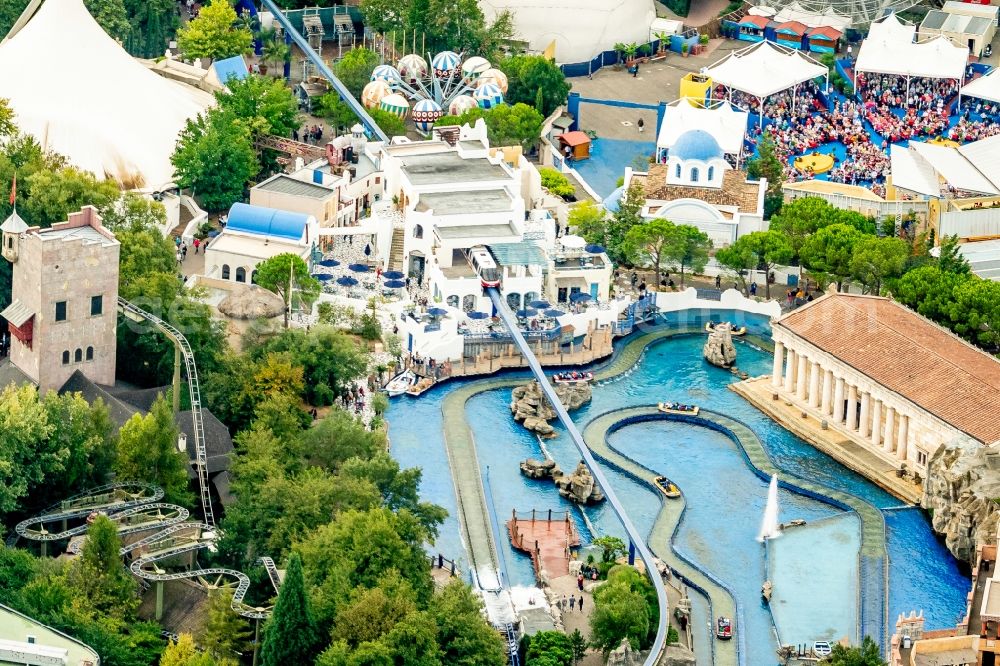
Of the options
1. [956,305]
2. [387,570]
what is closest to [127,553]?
[387,570]

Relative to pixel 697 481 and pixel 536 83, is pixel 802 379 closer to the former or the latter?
pixel 697 481

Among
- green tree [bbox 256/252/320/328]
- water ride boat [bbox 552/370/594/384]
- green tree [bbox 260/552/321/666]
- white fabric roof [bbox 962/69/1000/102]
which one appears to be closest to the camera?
green tree [bbox 260/552/321/666]

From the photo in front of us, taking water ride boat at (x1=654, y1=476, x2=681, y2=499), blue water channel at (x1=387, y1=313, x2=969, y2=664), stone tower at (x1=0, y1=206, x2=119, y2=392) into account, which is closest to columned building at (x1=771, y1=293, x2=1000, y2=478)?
blue water channel at (x1=387, y1=313, x2=969, y2=664)

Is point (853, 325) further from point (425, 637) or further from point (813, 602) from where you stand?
point (425, 637)

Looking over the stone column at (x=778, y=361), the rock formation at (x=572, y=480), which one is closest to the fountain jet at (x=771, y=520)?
the rock formation at (x=572, y=480)

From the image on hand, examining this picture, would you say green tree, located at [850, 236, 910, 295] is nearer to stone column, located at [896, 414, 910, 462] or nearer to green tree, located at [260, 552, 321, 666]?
stone column, located at [896, 414, 910, 462]
